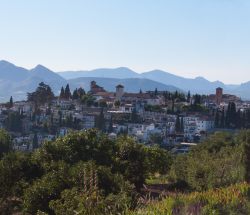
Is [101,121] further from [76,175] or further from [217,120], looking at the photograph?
[76,175]

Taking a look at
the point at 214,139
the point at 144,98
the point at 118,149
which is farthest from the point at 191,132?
the point at 118,149

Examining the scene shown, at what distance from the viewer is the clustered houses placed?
265 feet

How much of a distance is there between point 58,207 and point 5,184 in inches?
190

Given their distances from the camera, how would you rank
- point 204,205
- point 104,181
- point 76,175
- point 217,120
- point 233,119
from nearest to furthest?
point 204,205 < point 76,175 < point 104,181 < point 233,119 < point 217,120

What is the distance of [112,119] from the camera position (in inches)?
3457

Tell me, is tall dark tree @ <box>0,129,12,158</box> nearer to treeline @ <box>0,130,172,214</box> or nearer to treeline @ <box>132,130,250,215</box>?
treeline @ <box>132,130,250,215</box>

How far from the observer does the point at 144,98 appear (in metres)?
109

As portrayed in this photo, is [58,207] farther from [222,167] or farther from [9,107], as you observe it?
[9,107]

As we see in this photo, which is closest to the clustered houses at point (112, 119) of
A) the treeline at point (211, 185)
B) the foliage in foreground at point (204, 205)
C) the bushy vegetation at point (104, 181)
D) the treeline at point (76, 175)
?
the treeline at point (211, 185)

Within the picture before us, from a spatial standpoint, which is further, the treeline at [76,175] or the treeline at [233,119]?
the treeline at [233,119]

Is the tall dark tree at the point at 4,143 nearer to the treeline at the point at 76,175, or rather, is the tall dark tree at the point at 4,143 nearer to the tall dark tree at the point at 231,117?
the treeline at the point at 76,175

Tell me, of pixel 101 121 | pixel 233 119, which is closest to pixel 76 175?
pixel 101 121

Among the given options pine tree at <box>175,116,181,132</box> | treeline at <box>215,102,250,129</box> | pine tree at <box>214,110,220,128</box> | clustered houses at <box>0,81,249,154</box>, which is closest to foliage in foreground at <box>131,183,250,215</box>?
clustered houses at <box>0,81,249,154</box>

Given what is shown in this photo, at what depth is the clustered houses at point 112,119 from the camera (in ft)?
265
